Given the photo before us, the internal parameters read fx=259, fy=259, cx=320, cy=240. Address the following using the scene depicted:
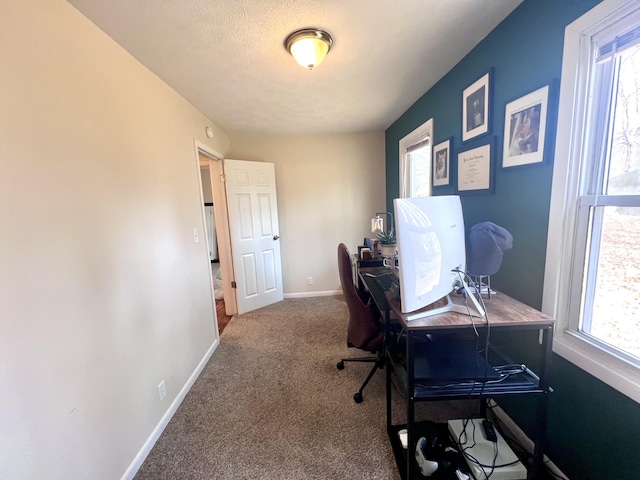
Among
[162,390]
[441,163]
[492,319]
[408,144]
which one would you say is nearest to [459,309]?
[492,319]

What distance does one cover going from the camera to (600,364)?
1.04 metres

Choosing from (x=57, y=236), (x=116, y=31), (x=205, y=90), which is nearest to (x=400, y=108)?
(x=205, y=90)

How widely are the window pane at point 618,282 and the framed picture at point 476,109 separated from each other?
2.83 ft

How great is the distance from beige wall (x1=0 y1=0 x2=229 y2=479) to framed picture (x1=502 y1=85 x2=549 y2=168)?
2175mm

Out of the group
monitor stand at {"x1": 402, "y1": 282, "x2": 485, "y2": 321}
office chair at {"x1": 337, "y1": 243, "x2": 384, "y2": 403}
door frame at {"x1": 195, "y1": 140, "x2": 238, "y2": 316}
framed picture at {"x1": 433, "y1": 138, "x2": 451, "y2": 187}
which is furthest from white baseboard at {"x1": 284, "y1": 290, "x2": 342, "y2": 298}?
monitor stand at {"x1": 402, "y1": 282, "x2": 485, "y2": 321}

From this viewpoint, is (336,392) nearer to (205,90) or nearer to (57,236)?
(57,236)

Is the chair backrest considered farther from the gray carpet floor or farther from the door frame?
the door frame

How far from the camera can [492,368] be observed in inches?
45.4

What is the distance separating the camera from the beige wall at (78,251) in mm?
909

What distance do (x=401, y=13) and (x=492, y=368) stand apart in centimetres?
180

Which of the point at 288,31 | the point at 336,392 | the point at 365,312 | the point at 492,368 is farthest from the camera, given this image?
the point at 336,392

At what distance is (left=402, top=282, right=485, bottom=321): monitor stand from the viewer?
112 centimetres

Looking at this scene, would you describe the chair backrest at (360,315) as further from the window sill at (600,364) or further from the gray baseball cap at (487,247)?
the window sill at (600,364)

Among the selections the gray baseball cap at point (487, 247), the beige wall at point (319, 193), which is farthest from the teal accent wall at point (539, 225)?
the beige wall at point (319, 193)
